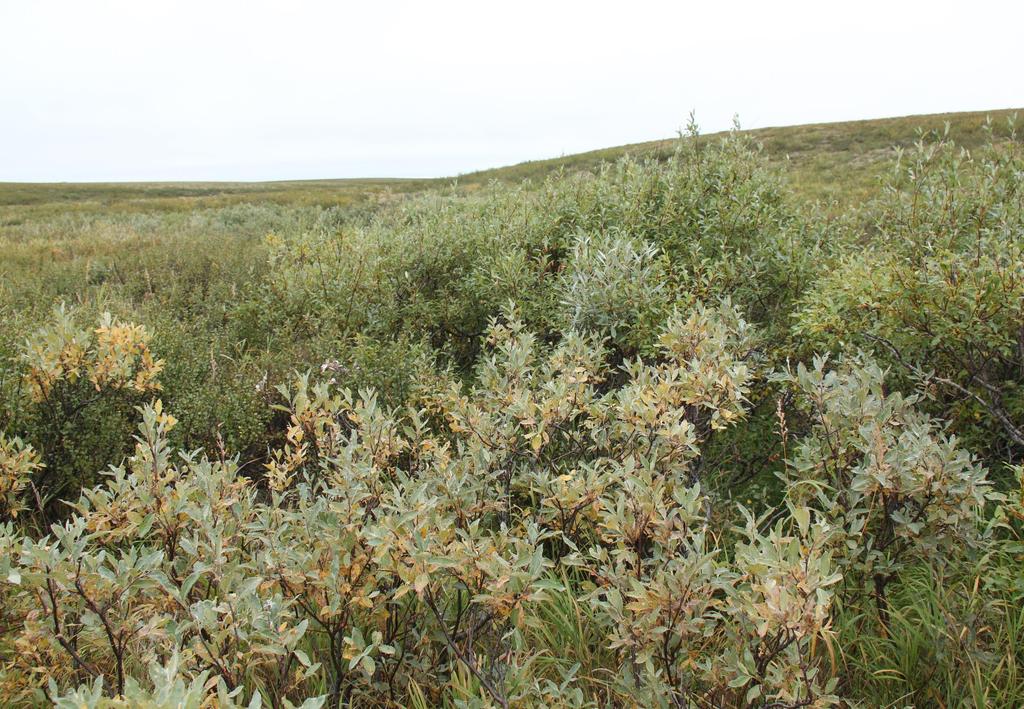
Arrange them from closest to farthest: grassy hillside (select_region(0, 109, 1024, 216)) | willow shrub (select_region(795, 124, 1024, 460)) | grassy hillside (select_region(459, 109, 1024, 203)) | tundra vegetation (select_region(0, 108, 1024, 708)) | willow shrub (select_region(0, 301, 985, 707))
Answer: willow shrub (select_region(0, 301, 985, 707)) < tundra vegetation (select_region(0, 108, 1024, 708)) < willow shrub (select_region(795, 124, 1024, 460)) < grassy hillside (select_region(459, 109, 1024, 203)) < grassy hillside (select_region(0, 109, 1024, 216))

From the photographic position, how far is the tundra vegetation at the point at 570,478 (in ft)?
7.62

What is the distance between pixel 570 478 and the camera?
2961mm

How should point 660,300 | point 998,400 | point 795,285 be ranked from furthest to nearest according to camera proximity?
point 795,285 < point 660,300 < point 998,400

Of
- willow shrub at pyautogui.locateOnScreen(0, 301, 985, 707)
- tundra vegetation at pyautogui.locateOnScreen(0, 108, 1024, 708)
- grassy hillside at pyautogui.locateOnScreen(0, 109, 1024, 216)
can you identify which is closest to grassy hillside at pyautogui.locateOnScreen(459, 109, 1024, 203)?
grassy hillside at pyautogui.locateOnScreen(0, 109, 1024, 216)

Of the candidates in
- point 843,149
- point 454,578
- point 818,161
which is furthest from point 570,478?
point 843,149

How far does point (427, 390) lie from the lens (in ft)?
17.1

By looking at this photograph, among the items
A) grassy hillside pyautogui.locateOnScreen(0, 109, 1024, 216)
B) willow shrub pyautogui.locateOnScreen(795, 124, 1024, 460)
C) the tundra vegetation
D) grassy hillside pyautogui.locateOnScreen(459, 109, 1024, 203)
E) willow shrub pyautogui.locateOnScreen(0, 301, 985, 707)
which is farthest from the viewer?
grassy hillside pyautogui.locateOnScreen(0, 109, 1024, 216)

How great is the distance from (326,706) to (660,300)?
3644 mm

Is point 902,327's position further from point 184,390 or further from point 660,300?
point 184,390

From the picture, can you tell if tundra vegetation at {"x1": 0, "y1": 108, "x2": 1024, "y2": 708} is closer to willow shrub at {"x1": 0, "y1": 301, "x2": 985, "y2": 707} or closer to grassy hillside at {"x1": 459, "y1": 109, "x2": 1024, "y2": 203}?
willow shrub at {"x1": 0, "y1": 301, "x2": 985, "y2": 707}

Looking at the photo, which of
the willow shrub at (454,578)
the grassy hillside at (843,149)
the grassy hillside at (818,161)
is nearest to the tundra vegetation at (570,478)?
the willow shrub at (454,578)

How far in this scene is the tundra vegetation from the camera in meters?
2.32

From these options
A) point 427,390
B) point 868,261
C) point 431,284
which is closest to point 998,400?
point 868,261

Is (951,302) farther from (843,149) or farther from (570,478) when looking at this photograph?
(843,149)
